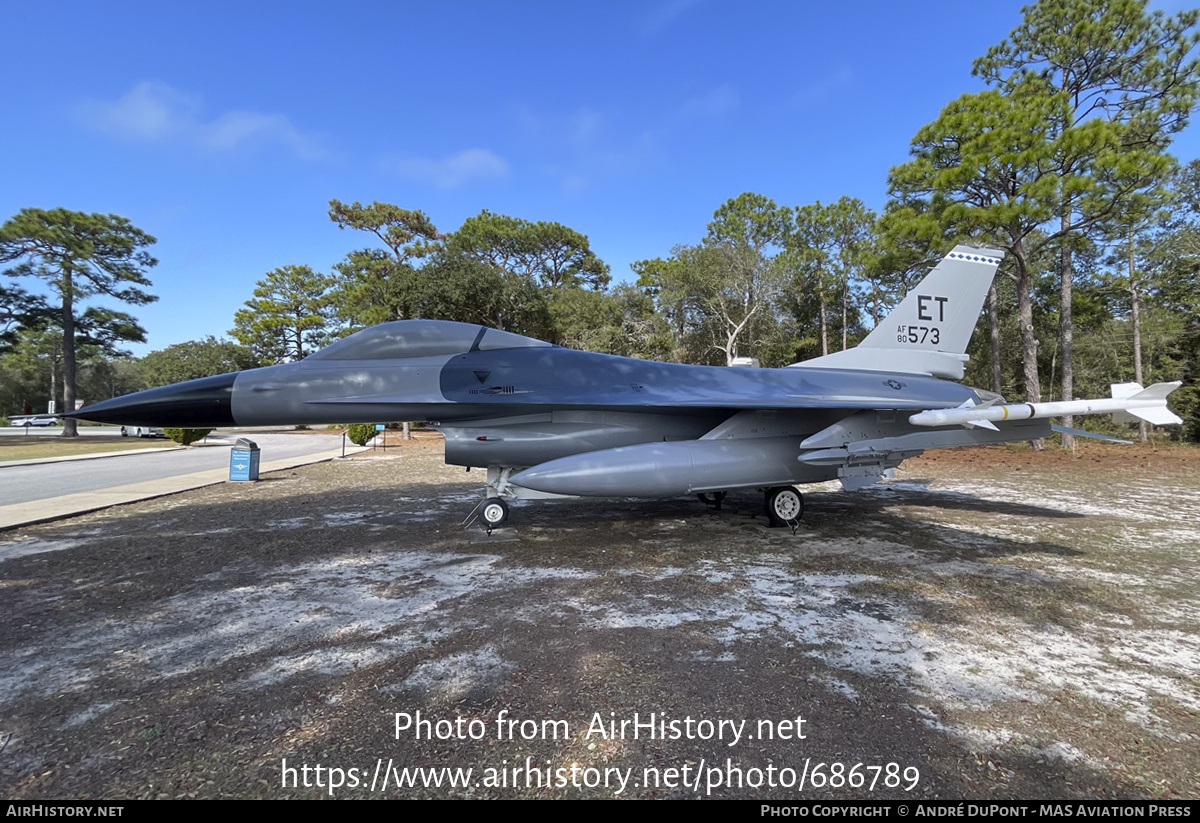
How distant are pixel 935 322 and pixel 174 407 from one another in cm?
1068

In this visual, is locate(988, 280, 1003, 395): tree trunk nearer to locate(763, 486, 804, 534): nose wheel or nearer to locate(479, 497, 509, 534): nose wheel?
locate(763, 486, 804, 534): nose wheel

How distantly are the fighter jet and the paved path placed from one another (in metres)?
4.01

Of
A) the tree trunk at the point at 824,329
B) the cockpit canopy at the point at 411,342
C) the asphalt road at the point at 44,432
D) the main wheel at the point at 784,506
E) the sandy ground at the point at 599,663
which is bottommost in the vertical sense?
the sandy ground at the point at 599,663

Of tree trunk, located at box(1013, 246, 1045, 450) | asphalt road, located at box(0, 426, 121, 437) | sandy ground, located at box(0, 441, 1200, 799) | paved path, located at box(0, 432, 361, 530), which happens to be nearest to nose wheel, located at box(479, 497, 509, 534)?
sandy ground, located at box(0, 441, 1200, 799)

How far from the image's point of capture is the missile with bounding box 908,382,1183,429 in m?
5.14

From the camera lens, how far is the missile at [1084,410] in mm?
5137

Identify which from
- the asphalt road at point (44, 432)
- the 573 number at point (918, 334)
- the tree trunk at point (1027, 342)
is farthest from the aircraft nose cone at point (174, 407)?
the asphalt road at point (44, 432)

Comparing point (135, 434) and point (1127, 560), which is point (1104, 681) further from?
point (135, 434)

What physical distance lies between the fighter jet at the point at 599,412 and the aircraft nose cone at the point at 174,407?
1cm

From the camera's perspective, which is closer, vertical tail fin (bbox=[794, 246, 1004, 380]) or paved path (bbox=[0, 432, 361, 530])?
paved path (bbox=[0, 432, 361, 530])

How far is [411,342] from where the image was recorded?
6320mm

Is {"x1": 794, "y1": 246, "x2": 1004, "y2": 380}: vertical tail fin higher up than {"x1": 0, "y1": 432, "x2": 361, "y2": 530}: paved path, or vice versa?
{"x1": 794, "y1": 246, "x2": 1004, "y2": 380}: vertical tail fin

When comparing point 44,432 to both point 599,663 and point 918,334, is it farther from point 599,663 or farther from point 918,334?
point 918,334

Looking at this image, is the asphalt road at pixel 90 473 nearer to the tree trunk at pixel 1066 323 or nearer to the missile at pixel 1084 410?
the missile at pixel 1084 410
